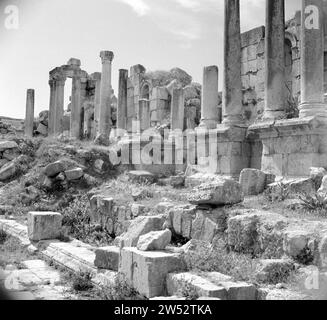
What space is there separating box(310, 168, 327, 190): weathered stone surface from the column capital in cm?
1740

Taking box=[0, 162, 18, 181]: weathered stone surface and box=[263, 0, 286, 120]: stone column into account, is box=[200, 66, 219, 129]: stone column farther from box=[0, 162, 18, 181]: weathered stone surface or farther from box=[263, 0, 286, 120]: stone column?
box=[0, 162, 18, 181]: weathered stone surface

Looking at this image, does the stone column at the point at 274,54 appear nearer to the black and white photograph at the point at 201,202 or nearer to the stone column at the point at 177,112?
the black and white photograph at the point at 201,202

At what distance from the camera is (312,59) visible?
10.0 metres

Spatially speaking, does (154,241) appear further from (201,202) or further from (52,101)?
(52,101)

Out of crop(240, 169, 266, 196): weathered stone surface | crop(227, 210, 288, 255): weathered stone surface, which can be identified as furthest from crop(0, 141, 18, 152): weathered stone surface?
crop(227, 210, 288, 255): weathered stone surface

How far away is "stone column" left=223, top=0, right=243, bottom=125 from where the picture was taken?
12.4m

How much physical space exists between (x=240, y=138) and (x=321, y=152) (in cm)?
277

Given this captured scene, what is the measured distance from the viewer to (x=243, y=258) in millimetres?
6676

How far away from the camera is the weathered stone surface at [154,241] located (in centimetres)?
652

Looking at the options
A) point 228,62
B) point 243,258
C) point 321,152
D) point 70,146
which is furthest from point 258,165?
point 70,146

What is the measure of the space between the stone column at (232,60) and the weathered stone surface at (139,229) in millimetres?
5321

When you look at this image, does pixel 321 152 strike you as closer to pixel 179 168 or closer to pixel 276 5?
pixel 276 5

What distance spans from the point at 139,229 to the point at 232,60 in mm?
6948

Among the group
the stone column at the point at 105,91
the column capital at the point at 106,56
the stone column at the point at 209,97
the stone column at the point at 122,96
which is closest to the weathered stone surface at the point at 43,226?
the stone column at the point at 209,97
